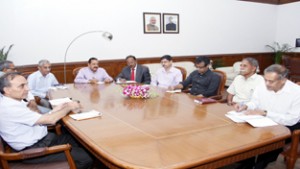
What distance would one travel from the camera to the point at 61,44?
492cm

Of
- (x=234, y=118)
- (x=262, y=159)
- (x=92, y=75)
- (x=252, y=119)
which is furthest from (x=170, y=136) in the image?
(x=92, y=75)

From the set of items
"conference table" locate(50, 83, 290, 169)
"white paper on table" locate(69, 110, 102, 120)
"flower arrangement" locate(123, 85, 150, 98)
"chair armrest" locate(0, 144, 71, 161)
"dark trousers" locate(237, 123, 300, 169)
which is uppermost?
"flower arrangement" locate(123, 85, 150, 98)

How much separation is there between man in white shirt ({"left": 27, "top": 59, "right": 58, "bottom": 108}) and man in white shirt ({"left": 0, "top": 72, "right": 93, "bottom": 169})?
75.0 inches

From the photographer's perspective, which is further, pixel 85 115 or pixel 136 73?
pixel 136 73

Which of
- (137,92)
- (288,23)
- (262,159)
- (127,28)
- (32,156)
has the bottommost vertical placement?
(262,159)

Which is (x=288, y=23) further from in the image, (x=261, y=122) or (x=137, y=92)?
(x=261, y=122)

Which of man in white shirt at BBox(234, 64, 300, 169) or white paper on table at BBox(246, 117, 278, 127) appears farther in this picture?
man in white shirt at BBox(234, 64, 300, 169)

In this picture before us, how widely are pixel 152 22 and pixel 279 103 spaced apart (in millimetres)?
4102

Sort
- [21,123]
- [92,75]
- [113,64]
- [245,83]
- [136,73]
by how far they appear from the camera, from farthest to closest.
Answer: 1. [113,64]
2. [136,73]
3. [92,75]
4. [245,83]
5. [21,123]

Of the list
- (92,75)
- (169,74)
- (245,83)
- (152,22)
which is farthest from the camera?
(152,22)

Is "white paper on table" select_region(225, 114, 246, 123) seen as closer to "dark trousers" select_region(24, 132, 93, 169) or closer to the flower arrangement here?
the flower arrangement

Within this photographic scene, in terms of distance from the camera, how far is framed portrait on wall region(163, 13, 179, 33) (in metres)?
6.02

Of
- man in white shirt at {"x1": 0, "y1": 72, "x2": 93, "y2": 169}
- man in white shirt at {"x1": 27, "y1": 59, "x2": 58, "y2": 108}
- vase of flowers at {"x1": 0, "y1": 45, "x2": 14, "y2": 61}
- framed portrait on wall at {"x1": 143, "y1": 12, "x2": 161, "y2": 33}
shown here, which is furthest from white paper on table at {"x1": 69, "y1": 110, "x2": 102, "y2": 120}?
framed portrait on wall at {"x1": 143, "y1": 12, "x2": 161, "y2": 33}

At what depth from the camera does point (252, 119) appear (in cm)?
193
